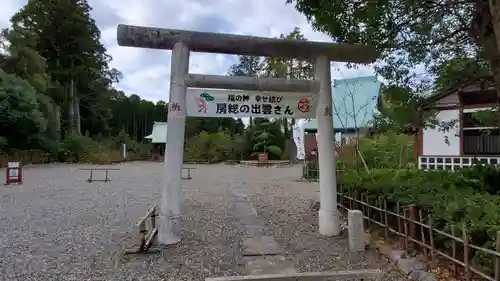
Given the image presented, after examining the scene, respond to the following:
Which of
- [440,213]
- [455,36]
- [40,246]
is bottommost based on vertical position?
[40,246]

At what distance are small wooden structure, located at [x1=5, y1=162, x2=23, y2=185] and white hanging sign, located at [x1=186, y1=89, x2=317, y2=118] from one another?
10.2m

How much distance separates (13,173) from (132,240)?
34.1ft

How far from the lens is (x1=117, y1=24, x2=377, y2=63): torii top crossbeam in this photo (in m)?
4.92

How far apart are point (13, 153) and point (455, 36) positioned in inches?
901

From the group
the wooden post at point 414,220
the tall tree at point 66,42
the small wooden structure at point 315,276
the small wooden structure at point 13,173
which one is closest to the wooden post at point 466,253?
the small wooden structure at point 315,276

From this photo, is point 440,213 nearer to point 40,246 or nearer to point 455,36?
point 455,36

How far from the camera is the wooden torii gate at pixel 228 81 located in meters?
5.03

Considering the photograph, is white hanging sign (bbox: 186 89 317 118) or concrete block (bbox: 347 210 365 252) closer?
concrete block (bbox: 347 210 365 252)

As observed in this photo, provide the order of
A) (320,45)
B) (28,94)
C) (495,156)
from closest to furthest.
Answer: (320,45), (495,156), (28,94)

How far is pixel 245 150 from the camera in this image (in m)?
28.2

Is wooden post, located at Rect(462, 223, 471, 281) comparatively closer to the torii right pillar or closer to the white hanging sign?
the torii right pillar

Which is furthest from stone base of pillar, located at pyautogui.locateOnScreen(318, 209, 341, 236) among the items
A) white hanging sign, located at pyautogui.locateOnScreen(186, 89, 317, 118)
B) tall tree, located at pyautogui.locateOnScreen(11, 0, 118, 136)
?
tall tree, located at pyautogui.locateOnScreen(11, 0, 118, 136)

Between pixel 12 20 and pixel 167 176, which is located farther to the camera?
pixel 12 20

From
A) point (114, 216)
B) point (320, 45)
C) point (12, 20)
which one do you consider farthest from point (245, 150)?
point (320, 45)
